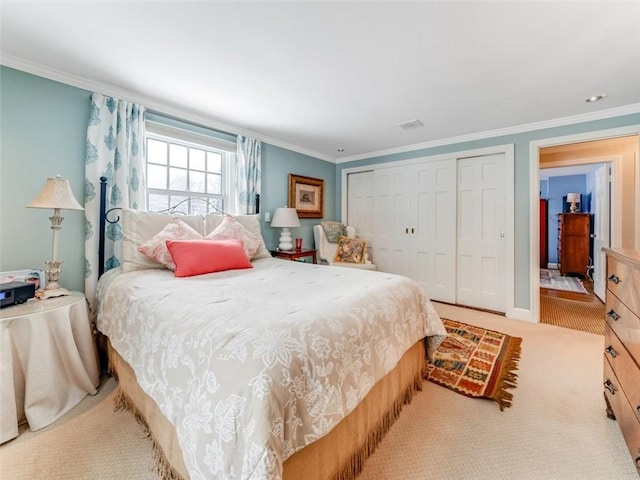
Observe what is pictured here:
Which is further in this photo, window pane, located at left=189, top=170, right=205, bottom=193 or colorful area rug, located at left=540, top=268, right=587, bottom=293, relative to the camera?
colorful area rug, located at left=540, top=268, right=587, bottom=293

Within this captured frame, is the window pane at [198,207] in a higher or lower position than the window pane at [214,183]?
lower

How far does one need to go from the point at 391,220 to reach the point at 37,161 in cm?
398

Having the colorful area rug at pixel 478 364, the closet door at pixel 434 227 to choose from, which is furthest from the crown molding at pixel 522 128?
the colorful area rug at pixel 478 364

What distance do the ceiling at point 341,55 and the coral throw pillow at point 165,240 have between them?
1197 millimetres

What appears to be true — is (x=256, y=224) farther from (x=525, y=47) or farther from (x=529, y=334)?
(x=529, y=334)

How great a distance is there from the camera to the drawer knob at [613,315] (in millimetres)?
1461

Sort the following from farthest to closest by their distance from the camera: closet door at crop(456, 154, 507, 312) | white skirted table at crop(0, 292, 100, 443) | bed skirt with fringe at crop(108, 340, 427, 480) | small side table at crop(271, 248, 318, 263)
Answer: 1. small side table at crop(271, 248, 318, 263)
2. closet door at crop(456, 154, 507, 312)
3. white skirted table at crop(0, 292, 100, 443)
4. bed skirt with fringe at crop(108, 340, 427, 480)

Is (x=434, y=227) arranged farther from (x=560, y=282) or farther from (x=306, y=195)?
(x=560, y=282)

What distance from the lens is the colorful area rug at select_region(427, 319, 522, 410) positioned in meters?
1.90

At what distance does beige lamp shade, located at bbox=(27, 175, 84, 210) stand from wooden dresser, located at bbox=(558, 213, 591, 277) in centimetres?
787

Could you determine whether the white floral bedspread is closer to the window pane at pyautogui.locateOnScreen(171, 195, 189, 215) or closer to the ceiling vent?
the window pane at pyautogui.locateOnScreen(171, 195, 189, 215)

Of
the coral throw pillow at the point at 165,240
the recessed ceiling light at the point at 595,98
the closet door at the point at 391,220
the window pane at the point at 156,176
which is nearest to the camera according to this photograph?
the coral throw pillow at the point at 165,240

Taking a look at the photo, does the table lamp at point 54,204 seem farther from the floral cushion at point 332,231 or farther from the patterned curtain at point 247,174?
the floral cushion at point 332,231

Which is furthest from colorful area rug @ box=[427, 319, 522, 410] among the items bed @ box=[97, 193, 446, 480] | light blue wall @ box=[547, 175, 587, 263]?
light blue wall @ box=[547, 175, 587, 263]
